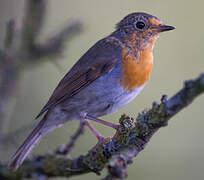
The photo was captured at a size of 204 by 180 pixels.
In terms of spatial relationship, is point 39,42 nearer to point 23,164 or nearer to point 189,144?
point 23,164

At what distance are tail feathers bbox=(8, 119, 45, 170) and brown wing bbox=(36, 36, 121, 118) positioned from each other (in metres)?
0.37

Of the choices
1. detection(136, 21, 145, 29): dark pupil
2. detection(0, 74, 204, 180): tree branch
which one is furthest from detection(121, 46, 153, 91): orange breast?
detection(0, 74, 204, 180): tree branch

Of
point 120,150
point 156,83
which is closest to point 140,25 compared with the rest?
point 156,83

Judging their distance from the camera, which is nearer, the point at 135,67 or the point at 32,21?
the point at 32,21

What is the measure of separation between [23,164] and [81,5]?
396 cm

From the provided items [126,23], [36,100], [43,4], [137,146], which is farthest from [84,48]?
[137,146]

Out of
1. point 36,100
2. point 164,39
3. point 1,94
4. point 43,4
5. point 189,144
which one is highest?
point 43,4

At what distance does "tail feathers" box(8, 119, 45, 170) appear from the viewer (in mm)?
3832

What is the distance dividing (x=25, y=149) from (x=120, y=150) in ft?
6.28

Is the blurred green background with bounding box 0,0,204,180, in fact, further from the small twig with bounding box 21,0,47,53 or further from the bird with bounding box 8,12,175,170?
the small twig with bounding box 21,0,47,53

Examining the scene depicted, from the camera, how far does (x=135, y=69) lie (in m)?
4.19

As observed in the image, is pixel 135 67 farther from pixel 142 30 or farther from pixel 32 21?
pixel 32 21

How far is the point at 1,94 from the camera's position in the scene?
3938mm

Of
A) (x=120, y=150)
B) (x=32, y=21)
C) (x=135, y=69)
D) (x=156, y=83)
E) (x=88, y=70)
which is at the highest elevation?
(x=32, y=21)
